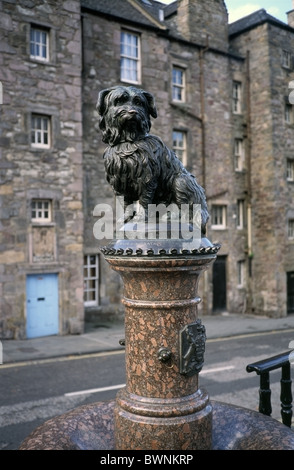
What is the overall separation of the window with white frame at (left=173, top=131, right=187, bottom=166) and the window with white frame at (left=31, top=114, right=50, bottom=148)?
646 cm

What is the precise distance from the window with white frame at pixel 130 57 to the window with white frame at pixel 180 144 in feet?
10.1

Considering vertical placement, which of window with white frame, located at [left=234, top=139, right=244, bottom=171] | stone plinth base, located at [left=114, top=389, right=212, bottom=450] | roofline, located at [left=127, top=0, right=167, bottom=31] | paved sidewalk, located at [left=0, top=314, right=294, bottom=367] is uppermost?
roofline, located at [left=127, top=0, right=167, bottom=31]

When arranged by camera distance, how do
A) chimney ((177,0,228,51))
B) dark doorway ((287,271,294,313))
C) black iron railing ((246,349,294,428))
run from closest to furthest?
1. black iron railing ((246,349,294,428))
2. chimney ((177,0,228,51))
3. dark doorway ((287,271,294,313))

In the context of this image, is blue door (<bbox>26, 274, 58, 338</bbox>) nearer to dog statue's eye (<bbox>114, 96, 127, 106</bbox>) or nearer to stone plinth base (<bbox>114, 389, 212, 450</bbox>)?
stone plinth base (<bbox>114, 389, 212, 450</bbox>)

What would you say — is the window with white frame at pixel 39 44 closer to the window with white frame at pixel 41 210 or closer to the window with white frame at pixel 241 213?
Result: the window with white frame at pixel 41 210

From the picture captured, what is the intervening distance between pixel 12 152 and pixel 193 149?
8763 millimetres

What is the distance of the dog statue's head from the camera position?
125 inches

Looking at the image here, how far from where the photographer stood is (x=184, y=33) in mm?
19938

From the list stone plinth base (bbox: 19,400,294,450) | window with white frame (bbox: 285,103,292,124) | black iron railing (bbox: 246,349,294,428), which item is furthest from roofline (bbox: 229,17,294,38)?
stone plinth base (bbox: 19,400,294,450)

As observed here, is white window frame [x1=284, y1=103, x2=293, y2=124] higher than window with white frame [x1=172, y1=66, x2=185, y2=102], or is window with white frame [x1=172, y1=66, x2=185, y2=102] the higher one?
window with white frame [x1=172, y1=66, x2=185, y2=102]

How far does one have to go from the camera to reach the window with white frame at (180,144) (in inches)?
756

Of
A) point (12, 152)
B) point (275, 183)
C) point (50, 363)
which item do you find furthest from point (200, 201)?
point (275, 183)

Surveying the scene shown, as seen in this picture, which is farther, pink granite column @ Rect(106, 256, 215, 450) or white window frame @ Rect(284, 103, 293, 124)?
white window frame @ Rect(284, 103, 293, 124)

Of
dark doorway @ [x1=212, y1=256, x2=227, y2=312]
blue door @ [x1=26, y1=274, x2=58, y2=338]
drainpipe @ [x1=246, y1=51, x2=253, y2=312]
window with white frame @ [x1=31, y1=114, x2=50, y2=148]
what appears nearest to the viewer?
blue door @ [x1=26, y1=274, x2=58, y2=338]
